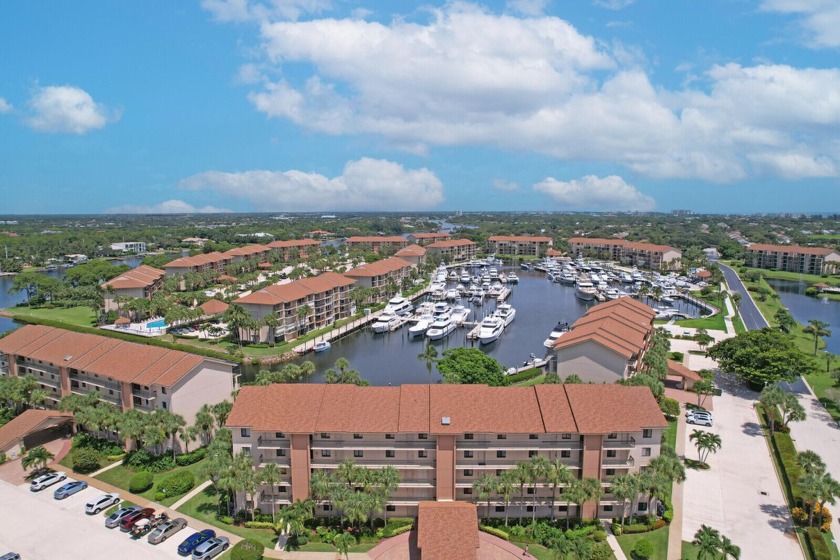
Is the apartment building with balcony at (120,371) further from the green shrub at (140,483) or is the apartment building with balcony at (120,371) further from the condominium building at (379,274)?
the condominium building at (379,274)

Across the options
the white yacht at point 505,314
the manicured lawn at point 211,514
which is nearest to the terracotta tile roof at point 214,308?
the white yacht at point 505,314

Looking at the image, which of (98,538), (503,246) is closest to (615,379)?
(98,538)

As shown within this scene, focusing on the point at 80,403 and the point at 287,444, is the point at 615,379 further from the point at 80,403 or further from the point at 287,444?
the point at 80,403

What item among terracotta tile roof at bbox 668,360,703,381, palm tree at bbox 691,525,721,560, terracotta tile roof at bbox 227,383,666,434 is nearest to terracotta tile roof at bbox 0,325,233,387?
terracotta tile roof at bbox 227,383,666,434

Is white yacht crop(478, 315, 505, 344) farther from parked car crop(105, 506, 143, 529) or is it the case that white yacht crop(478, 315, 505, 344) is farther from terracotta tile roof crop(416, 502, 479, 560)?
parked car crop(105, 506, 143, 529)

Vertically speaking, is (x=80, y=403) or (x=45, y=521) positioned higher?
(x=80, y=403)

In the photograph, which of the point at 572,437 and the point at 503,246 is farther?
the point at 503,246
